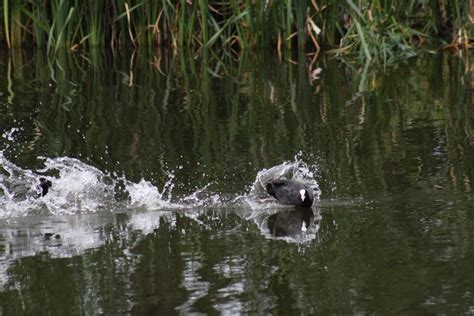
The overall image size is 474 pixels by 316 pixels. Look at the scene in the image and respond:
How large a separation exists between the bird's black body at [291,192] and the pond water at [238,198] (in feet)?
0.24

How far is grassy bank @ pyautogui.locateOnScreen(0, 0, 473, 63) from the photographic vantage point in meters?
14.8

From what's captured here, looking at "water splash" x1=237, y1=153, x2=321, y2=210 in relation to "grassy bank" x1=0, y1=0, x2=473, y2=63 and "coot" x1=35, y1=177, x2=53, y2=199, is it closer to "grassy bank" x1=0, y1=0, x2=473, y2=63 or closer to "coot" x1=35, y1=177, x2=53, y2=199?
"coot" x1=35, y1=177, x2=53, y2=199

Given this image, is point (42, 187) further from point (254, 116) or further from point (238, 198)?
point (254, 116)

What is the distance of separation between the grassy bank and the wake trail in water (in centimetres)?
674

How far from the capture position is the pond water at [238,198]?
5357mm

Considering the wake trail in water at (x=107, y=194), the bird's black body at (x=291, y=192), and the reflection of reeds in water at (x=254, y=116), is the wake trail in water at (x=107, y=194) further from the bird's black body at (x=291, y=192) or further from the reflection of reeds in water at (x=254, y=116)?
the reflection of reeds in water at (x=254, y=116)

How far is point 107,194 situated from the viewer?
25.3 feet

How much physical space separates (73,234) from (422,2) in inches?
392

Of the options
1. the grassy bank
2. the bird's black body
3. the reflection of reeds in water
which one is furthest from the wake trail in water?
the grassy bank

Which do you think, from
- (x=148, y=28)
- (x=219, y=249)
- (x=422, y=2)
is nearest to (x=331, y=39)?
(x=422, y=2)

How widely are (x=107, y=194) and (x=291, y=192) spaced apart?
4.13 ft

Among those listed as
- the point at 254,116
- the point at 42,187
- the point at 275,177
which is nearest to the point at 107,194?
the point at 42,187

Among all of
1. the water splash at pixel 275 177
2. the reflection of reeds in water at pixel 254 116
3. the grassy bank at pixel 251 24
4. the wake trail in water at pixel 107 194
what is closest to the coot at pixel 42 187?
the wake trail in water at pixel 107 194

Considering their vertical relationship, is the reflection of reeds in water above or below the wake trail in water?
above
